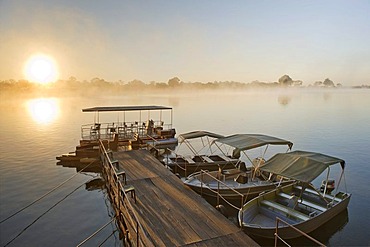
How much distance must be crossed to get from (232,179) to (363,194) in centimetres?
1021

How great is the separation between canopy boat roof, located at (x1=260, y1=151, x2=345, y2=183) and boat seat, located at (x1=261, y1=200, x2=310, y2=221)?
61.5 inches

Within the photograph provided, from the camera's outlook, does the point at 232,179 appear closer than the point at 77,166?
Yes

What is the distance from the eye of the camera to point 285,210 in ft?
40.2

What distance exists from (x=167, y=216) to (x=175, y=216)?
29cm

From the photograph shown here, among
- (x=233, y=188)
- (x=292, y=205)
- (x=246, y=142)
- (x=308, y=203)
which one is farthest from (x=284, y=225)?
(x=246, y=142)

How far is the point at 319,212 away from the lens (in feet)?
41.6

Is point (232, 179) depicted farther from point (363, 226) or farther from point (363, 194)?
point (363, 194)

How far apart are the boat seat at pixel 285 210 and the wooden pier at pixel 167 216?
3.63 meters

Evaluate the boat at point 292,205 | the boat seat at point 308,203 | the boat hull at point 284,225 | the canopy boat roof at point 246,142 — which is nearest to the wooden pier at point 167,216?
the boat hull at point 284,225

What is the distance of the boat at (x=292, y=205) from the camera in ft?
37.8

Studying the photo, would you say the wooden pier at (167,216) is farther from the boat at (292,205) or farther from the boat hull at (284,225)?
the boat at (292,205)

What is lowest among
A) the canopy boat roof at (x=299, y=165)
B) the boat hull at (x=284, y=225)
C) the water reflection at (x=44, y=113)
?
the water reflection at (x=44, y=113)

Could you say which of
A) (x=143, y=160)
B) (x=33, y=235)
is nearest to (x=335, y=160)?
(x=143, y=160)

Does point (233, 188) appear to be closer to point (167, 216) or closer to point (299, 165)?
point (299, 165)
